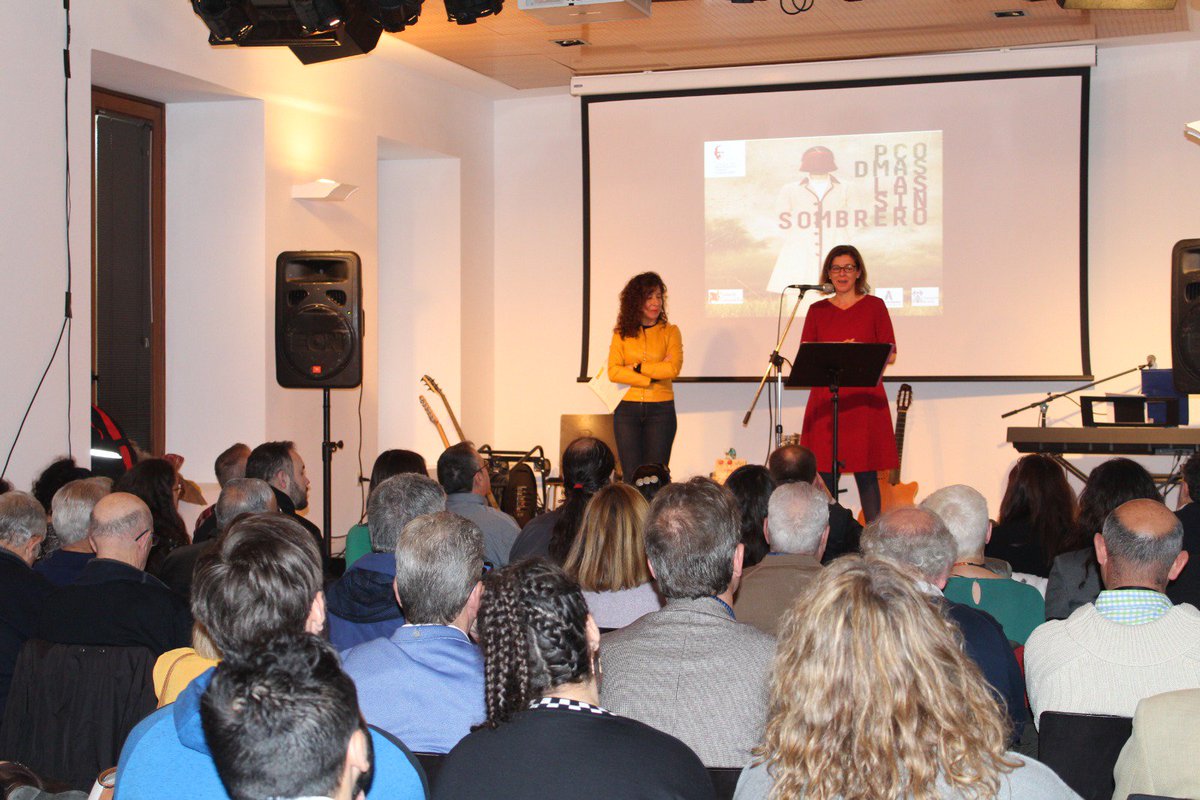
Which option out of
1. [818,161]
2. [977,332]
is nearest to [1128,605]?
[977,332]

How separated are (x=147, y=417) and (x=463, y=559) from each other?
17.4 feet

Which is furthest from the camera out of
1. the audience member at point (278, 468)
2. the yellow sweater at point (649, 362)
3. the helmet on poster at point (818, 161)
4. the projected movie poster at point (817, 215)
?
the helmet on poster at point (818, 161)

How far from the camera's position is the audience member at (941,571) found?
255 centimetres

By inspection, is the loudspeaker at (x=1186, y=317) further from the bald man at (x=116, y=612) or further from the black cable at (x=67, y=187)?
the black cable at (x=67, y=187)

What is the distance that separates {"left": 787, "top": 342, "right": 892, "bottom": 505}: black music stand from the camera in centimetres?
577

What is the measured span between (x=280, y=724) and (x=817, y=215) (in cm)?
789

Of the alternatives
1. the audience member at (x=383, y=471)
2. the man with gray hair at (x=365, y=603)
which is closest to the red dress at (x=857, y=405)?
the audience member at (x=383, y=471)

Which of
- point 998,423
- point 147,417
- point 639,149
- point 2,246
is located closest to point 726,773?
point 2,246

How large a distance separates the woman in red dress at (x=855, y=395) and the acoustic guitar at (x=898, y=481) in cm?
30

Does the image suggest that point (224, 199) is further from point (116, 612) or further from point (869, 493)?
point (116, 612)

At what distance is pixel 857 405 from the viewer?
659 centimetres

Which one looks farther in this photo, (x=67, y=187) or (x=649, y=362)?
(x=649, y=362)

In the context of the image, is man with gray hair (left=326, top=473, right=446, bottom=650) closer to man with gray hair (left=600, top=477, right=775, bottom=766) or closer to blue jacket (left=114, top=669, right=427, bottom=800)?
man with gray hair (left=600, top=477, right=775, bottom=766)

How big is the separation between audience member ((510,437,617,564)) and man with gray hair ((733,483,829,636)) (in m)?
0.63
